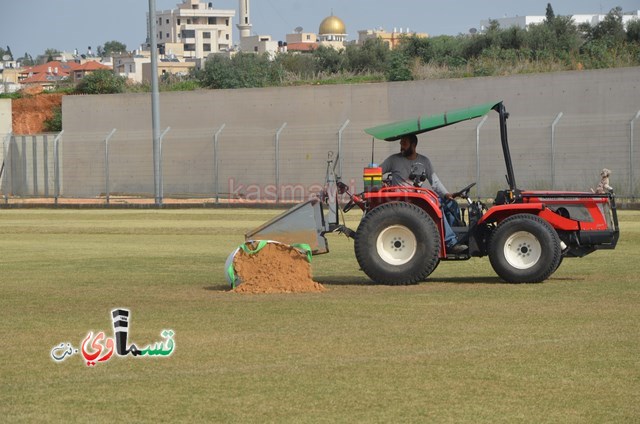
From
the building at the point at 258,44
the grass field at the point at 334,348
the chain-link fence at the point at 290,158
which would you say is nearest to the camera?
the grass field at the point at 334,348

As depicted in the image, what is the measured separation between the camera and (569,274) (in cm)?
1620

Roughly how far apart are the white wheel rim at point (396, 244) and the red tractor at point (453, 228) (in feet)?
0.04

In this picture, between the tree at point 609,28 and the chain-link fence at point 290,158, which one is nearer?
the chain-link fence at point 290,158

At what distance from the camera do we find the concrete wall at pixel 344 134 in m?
39.2

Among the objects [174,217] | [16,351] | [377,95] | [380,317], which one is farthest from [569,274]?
[377,95]

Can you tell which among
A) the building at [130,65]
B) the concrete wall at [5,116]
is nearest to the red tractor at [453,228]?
the concrete wall at [5,116]

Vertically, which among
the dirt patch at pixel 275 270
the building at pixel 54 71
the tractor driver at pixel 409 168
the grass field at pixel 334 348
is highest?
the building at pixel 54 71

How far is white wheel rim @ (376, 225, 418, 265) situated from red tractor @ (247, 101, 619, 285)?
0.04 feet

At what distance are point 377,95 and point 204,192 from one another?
799 centimetres

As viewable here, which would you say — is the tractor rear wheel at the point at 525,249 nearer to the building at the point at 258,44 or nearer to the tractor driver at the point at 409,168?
the tractor driver at the point at 409,168

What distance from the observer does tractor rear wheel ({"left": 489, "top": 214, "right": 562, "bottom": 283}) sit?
14391 mm

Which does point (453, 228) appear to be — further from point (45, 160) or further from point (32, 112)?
point (32, 112)

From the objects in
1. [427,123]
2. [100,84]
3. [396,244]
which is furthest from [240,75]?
[396,244]

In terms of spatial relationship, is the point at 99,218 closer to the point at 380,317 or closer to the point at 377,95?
the point at 377,95
